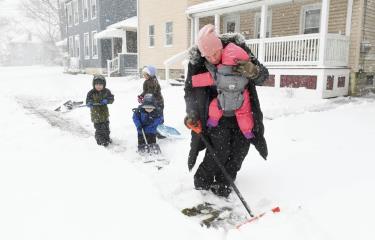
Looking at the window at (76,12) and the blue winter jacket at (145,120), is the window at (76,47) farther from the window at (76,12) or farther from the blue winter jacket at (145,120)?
the blue winter jacket at (145,120)

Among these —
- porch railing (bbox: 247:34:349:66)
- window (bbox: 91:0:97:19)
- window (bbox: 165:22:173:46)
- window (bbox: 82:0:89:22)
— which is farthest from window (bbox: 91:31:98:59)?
porch railing (bbox: 247:34:349:66)

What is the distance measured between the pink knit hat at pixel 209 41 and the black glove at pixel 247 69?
0.24 meters

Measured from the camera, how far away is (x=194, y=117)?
341cm

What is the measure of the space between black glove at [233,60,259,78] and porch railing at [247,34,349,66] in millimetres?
8559

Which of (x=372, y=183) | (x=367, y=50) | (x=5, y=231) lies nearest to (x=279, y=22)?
(x=367, y=50)

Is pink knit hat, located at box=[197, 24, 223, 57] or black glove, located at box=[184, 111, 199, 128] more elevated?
pink knit hat, located at box=[197, 24, 223, 57]

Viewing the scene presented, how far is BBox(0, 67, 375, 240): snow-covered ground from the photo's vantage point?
270 cm

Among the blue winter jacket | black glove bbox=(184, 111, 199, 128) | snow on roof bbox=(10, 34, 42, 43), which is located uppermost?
snow on roof bbox=(10, 34, 42, 43)

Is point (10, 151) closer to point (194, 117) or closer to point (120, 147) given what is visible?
point (120, 147)

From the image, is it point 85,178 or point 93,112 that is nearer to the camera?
point 85,178

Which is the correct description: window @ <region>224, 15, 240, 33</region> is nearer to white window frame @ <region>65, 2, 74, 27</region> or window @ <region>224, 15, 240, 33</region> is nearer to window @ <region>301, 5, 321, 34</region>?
window @ <region>301, 5, 321, 34</region>

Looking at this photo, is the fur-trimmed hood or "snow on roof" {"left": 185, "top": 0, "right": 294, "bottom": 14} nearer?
the fur-trimmed hood

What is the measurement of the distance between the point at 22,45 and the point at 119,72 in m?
55.9

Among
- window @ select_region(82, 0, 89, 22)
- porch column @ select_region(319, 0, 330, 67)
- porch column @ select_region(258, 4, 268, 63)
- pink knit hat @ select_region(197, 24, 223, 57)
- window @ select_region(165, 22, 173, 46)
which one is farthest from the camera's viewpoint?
window @ select_region(82, 0, 89, 22)
